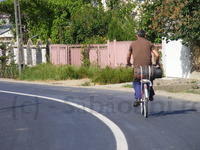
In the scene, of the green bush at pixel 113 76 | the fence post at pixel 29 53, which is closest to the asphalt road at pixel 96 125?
the green bush at pixel 113 76

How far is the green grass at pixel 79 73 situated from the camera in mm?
Result: 22375

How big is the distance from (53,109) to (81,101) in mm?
1707

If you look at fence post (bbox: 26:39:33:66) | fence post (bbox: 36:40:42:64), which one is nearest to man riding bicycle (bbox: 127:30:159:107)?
fence post (bbox: 36:40:42:64)

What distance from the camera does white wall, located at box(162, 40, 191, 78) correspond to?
22.6 metres

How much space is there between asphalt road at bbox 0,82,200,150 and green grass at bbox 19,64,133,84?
746 cm

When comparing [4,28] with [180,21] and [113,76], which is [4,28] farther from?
[180,21]

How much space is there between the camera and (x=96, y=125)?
395 inches

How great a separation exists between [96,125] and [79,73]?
16.6 meters

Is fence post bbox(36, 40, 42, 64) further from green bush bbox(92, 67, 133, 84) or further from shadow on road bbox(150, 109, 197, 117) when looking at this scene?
shadow on road bbox(150, 109, 197, 117)

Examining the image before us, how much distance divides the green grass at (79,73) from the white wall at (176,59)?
184 cm

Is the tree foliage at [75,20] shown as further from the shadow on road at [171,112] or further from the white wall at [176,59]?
the shadow on road at [171,112]

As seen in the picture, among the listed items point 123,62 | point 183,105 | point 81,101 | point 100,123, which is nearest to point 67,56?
point 123,62

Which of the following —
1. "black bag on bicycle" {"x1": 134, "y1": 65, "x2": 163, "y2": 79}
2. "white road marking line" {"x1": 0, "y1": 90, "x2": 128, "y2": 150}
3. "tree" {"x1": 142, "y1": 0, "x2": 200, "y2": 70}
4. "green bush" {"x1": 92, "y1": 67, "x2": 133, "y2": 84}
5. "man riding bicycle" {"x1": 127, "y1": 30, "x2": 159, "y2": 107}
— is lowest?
"white road marking line" {"x1": 0, "y1": 90, "x2": 128, "y2": 150}

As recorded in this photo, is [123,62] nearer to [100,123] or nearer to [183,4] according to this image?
[183,4]
